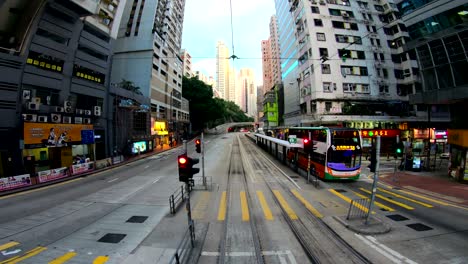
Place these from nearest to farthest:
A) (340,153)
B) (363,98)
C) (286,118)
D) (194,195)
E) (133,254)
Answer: (133,254) < (194,195) < (340,153) < (363,98) < (286,118)

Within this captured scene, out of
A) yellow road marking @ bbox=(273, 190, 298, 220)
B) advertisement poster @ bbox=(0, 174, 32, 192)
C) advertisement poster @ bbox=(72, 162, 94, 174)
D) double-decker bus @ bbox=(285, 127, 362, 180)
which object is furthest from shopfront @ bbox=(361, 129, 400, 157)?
advertisement poster @ bbox=(0, 174, 32, 192)

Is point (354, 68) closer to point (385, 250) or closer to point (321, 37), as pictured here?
point (321, 37)

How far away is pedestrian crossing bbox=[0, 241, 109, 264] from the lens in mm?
7570

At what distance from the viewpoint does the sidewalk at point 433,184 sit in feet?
49.4

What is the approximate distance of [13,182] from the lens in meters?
18.0

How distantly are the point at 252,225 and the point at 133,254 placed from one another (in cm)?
470

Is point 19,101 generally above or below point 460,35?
below

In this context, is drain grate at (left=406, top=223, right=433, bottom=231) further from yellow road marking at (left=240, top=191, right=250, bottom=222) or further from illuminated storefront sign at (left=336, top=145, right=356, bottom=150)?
illuminated storefront sign at (left=336, top=145, right=356, bottom=150)

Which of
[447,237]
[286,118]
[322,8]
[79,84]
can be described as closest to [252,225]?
[447,237]

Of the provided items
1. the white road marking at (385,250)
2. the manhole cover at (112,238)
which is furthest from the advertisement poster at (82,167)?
the white road marking at (385,250)

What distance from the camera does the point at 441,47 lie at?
21.6m

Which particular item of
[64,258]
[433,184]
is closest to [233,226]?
[64,258]

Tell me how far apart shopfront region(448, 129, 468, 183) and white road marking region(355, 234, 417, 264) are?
16284 mm

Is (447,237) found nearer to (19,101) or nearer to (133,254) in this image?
(133,254)
